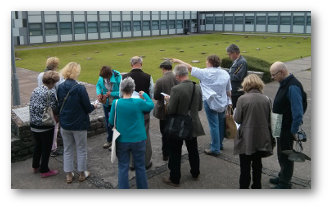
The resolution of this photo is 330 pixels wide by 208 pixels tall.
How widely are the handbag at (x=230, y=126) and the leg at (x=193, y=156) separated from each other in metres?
1.42

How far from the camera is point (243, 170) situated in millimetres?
4719

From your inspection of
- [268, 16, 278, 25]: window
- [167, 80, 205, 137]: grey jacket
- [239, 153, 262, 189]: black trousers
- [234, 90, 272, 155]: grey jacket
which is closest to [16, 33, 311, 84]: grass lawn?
[268, 16, 278, 25]: window

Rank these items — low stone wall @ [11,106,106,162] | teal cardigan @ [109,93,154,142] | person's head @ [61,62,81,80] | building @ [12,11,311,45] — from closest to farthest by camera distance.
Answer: teal cardigan @ [109,93,154,142] → person's head @ [61,62,81,80] → low stone wall @ [11,106,106,162] → building @ [12,11,311,45]

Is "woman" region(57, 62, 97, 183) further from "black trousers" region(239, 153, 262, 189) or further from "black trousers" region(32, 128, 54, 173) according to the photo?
"black trousers" region(239, 153, 262, 189)

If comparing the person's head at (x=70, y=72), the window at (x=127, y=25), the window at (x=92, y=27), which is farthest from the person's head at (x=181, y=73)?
the window at (x=92, y=27)

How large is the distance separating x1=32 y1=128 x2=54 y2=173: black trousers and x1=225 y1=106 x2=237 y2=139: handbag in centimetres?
323

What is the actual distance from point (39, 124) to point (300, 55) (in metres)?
Result: 17.1

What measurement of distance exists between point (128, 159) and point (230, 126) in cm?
256

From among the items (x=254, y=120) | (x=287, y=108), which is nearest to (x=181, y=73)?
(x=254, y=120)

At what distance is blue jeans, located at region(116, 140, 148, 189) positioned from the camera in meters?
4.45

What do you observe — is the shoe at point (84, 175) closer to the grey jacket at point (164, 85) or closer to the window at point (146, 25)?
the grey jacket at point (164, 85)

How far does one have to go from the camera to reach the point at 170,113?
16.2 feet

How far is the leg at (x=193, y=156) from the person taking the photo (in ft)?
16.8

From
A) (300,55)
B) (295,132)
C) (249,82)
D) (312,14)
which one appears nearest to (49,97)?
(249,82)
